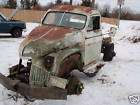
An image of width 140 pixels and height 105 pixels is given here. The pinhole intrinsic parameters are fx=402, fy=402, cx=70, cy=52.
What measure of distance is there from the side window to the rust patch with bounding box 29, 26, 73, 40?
1129mm

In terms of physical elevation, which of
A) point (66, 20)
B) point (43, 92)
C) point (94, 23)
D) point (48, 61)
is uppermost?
point (66, 20)

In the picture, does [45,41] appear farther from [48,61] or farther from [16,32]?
[16,32]

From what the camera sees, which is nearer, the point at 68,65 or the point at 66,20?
the point at 68,65

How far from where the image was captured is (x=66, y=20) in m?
11.4

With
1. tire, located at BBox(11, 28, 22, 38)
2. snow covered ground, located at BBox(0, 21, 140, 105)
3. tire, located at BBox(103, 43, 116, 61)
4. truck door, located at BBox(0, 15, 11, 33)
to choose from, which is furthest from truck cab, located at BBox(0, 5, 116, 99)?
tire, located at BBox(11, 28, 22, 38)

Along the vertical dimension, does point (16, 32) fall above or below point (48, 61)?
below

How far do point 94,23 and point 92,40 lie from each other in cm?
58

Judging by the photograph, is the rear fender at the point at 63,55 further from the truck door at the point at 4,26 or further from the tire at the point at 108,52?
the truck door at the point at 4,26

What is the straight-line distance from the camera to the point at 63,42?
1012 centimetres

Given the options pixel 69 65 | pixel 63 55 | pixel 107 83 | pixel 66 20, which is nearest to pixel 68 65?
pixel 69 65

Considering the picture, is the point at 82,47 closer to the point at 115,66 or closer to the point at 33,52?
the point at 33,52

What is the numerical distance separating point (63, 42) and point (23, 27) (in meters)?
15.1

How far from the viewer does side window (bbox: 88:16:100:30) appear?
A: 38.8ft

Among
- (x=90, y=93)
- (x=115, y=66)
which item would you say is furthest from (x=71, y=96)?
(x=115, y=66)
